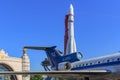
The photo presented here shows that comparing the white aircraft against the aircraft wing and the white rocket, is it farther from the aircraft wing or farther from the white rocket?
the white rocket

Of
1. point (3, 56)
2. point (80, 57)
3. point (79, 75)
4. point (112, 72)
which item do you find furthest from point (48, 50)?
point (3, 56)

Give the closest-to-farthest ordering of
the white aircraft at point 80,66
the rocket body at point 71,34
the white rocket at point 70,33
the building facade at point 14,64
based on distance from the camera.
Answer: the white aircraft at point 80,66
the rocket body at point 71,34
the white rocket at point 70,33
the building facade at point 14,64

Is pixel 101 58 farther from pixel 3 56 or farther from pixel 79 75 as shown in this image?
pixel 3 56

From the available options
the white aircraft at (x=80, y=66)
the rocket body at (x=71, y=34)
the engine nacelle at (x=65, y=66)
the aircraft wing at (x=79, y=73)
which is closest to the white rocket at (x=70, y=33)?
the rocket body at (x=71, y=34)

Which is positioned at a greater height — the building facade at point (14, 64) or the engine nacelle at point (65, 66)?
the building facade at point (14, 64)

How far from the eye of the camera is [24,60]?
11662cm

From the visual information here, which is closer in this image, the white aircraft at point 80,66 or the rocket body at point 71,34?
the white aircraft at point 80,66

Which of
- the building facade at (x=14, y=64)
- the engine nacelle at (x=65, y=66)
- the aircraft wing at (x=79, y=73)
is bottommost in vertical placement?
the aircraft wing at (x=79, y=73)

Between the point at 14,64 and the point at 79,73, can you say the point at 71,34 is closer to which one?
the point at 79,73

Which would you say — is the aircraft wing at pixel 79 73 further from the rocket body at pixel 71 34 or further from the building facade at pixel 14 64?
the building facade at pixel 14 64

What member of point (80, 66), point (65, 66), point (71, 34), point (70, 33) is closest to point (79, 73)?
point (80, 66)

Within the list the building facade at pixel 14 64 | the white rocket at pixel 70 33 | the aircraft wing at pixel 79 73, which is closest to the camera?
the aircraft wing at pixel 79 73

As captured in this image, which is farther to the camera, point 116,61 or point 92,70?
point 92,70

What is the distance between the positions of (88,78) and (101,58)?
395 cm
